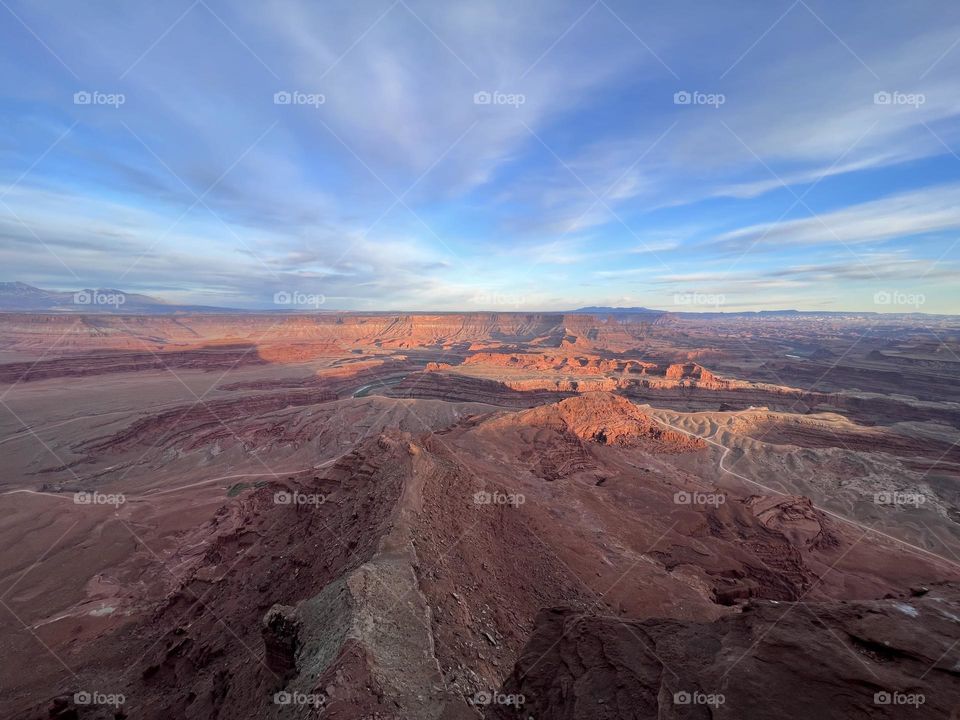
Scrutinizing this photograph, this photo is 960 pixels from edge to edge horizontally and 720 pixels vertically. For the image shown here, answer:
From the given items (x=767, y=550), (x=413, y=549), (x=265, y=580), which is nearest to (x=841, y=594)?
(x=767, y=550)

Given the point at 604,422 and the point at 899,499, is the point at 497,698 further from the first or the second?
the point at 899,499

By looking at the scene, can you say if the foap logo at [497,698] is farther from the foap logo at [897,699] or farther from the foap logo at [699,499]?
the foap logo at [699,499]

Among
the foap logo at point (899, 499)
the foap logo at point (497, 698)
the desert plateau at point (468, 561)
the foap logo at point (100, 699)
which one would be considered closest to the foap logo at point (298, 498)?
the desert plateau at point (468, 561)

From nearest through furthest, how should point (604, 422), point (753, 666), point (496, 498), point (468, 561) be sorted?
1. point (753, 666)
2. point (468, 561)
3. point (496, 498)
4. point (604, 422)

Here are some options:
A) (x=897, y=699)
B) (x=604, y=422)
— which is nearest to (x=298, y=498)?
(x=897, y=699)

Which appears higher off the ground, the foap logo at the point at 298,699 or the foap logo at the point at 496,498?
the foap logo at the point at 298,699
